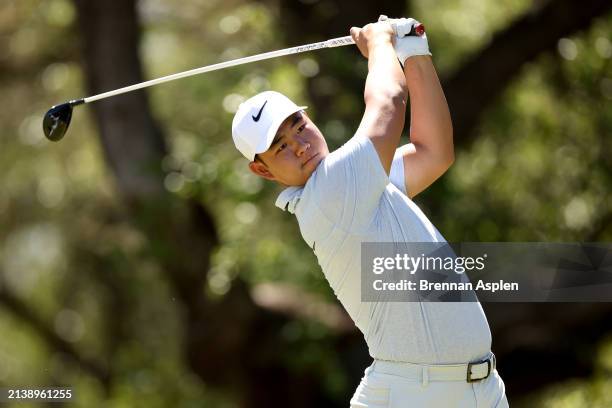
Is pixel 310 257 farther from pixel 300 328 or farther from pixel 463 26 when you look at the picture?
pixel 463 26

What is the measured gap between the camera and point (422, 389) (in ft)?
10.3

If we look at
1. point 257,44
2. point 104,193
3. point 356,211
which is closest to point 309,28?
point 257,44

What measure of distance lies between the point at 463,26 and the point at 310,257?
335 centimetres

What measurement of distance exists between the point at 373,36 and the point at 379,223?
612mm

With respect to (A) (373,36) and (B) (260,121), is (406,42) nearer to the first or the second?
(A) (373,36)

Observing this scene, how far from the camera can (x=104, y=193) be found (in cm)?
1296

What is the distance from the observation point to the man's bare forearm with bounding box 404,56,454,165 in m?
3.36

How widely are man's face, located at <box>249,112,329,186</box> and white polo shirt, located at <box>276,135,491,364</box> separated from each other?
0.05 m

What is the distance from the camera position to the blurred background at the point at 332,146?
27.5ft

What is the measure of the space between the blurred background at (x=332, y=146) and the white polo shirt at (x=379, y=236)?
4.43 m

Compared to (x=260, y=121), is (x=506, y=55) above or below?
above
